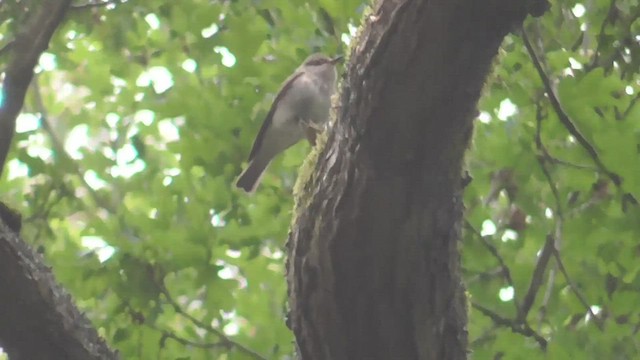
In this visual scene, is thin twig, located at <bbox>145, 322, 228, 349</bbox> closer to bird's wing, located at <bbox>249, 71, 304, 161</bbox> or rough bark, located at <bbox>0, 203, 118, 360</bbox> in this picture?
bird's wing, located at <bbox>249, 71, 304, 161</bbox>

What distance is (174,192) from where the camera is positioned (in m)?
4.02

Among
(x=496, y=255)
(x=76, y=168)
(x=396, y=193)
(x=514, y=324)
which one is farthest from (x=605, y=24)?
(x=76, y=168)

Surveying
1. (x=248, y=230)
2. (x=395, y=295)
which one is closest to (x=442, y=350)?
(x=395, y=295)

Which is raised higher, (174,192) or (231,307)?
(174,192)

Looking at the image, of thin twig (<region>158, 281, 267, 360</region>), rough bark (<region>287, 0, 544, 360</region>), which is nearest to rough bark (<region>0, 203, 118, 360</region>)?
rough bark (<region>287, 0, 544, 360</region>)

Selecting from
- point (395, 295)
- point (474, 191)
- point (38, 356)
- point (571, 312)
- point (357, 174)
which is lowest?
point (571, 312)

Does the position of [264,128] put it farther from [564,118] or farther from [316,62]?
[564,118]

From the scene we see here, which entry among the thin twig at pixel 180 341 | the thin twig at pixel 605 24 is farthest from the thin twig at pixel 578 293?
the thin twig at pixel 180 341

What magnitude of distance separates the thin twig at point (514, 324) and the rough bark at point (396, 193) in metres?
1.47

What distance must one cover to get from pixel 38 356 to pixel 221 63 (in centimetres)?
242

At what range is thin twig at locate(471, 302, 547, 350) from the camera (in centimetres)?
365

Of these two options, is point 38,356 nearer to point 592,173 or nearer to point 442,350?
point 442,350

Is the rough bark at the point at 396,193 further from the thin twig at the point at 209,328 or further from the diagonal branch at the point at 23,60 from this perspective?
the diagonal branch at the point at 23,60

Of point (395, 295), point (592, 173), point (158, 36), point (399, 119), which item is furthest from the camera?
point (158, 36)
